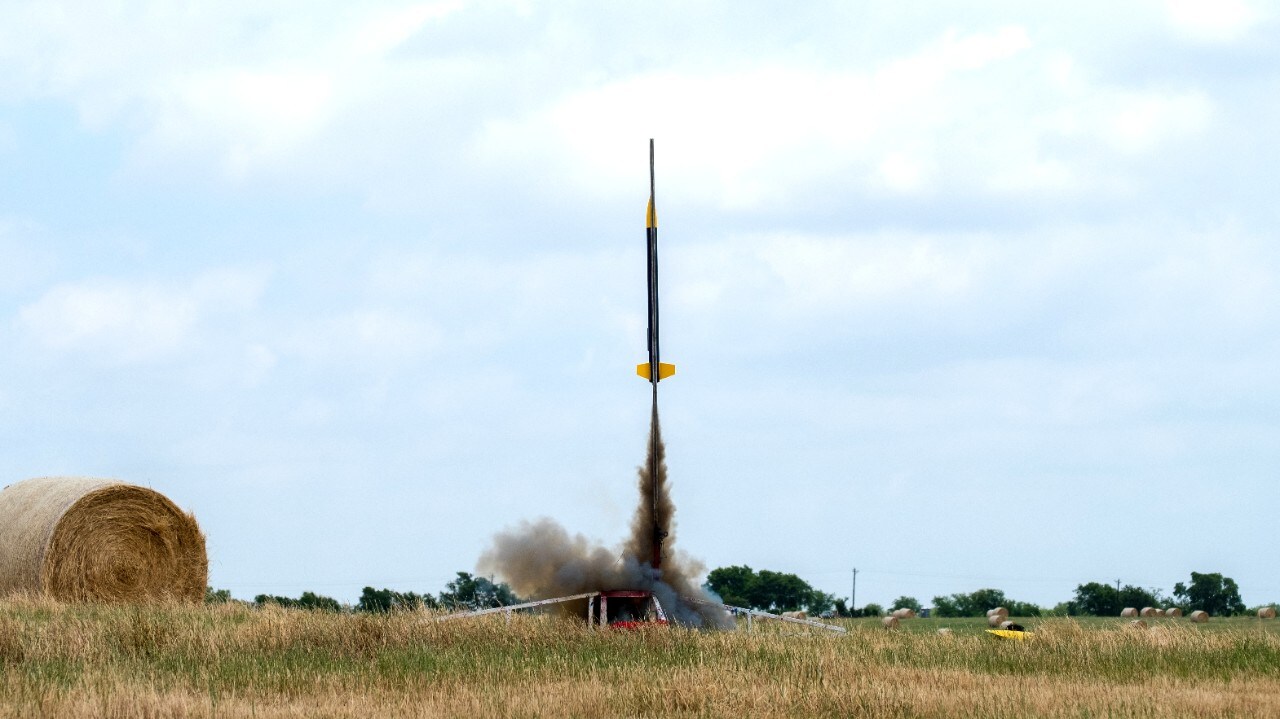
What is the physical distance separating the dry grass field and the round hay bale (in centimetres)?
239

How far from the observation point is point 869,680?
15578mm

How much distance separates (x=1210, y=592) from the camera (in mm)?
63062

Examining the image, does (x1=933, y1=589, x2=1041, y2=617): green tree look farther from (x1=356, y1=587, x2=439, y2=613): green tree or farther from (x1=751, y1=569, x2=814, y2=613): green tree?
(x1=356, y1=587, x2=439, y2=613): green tree

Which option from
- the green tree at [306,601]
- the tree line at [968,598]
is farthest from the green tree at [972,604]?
the green tree at [306,601]

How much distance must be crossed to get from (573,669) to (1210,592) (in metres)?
52.9

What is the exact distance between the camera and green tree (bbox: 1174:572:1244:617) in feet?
199

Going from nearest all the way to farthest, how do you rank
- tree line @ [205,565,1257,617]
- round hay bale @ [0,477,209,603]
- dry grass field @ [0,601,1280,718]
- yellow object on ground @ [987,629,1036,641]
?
1. dry grass field @ [0,601,1280,718]
2. yellow object on ground @ [987,629,1036,641]
3. round hay bale @ [0,477,209,603]
4. tree line @ [205,565,1257,617]

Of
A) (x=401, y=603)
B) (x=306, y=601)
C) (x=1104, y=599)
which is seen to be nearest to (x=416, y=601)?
(x=401, y=603)

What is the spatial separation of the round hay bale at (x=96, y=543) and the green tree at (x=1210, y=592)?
4361 centimetres

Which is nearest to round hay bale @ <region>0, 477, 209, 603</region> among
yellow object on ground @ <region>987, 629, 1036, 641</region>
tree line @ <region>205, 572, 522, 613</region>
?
tree line @ <region>205, 572, 522, 613</region>

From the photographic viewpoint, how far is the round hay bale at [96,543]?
25141 mm

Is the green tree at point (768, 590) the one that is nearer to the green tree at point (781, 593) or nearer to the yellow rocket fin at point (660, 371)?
the green tree at point (781, 593)

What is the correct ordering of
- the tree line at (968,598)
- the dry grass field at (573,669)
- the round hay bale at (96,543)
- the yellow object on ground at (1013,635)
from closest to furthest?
the dry grass field at (573,669), the yellow object on ground at (1013,635), the round hay bale at (96,543), the tree line at (968,598)

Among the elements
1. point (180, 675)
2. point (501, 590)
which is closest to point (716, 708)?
point (180, 675)
